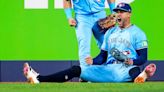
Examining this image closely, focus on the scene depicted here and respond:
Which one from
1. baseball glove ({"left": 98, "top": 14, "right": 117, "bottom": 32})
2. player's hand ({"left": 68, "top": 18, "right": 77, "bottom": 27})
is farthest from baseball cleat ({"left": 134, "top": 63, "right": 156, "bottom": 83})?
player's hand ({"left": 68, "top": 18, "right": 77, "bottom": 27})

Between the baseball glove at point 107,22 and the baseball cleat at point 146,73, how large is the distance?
68 cm

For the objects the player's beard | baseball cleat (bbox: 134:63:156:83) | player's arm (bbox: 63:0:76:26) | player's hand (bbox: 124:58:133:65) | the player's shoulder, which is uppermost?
player's arm (bbox: 63:0:76:26)

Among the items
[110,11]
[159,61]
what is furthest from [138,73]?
[110,11]

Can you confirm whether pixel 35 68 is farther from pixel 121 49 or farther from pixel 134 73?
pixel 134 73

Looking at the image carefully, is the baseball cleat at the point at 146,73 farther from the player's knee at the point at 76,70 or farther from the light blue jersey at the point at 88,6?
the light blue jersey at the point at 88,6

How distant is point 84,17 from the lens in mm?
6090

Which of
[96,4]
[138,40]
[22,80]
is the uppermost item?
[96,4]

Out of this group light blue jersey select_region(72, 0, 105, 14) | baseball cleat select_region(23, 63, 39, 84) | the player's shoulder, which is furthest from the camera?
light blue jersey select_region(72, 0, 105, 14)

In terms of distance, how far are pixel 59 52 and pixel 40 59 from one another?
9.9 inches

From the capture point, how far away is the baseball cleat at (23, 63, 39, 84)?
584 centimetres

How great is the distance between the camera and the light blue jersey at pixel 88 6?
6.06 meters

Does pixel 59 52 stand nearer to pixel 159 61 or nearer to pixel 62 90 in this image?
pixel 159 61

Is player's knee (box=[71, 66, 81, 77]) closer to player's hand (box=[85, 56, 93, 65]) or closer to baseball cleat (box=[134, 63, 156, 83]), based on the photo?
player's hand (box=[85, 56, 93, 65])

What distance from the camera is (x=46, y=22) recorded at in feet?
20.4
